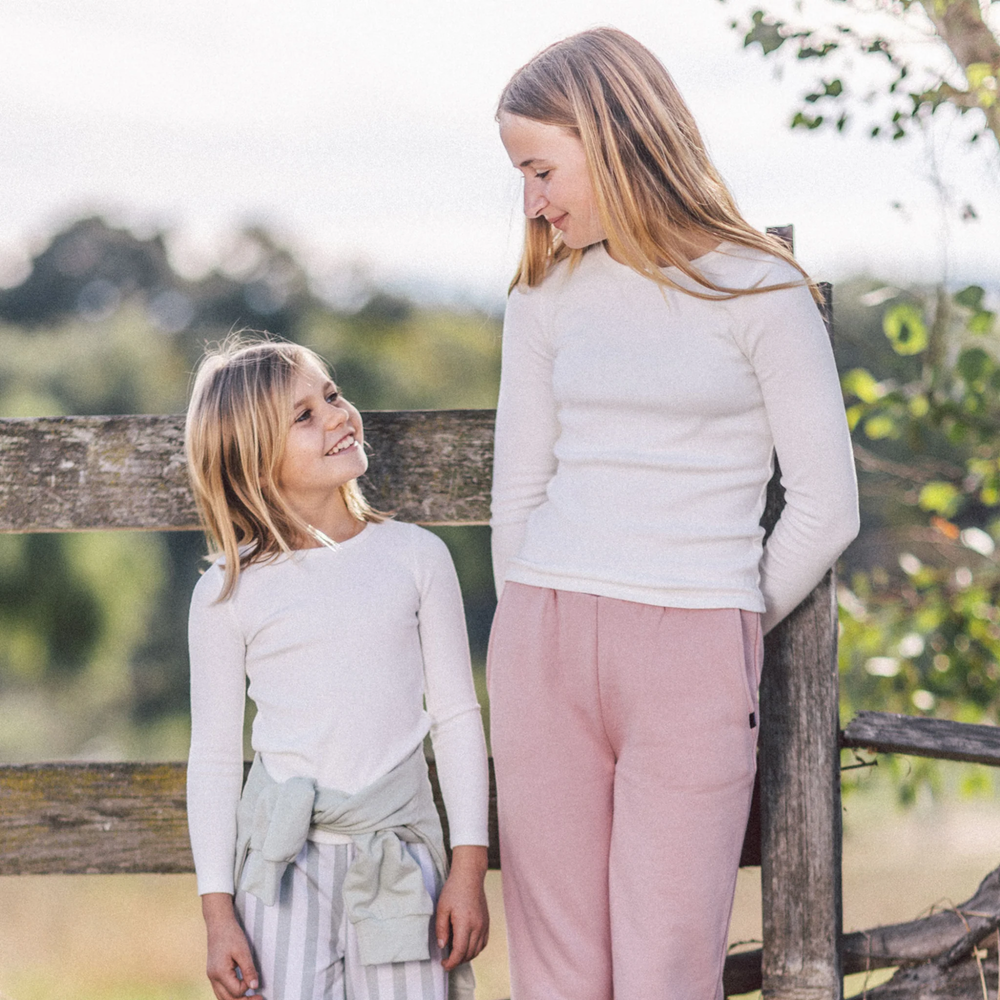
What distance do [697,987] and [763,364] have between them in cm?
84

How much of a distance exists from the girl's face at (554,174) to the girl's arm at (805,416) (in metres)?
0.25

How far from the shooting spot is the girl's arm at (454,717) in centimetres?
164

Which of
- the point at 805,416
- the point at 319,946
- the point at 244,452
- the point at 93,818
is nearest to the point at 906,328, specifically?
the point at 805,416

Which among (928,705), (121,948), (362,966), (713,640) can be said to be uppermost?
(713,640)

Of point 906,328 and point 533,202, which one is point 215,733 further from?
point 906,328

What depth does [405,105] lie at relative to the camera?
22.7m

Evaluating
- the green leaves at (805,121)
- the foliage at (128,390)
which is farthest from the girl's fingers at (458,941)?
the foliage at (128,390)

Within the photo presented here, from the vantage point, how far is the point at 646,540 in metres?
1.53

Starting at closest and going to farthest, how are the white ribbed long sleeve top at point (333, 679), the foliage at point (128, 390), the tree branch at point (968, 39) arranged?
the white ribbed long sleeve top at point (333, 679) → the tree branch at point (968, 39) → the foliage at point (128, 390)

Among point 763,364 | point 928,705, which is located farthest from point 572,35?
point 928,705

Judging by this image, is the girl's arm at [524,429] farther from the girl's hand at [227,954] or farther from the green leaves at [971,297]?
the green leaves at [971,297]

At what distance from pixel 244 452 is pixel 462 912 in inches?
28.4

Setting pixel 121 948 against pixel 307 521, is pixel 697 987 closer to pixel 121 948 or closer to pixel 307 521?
pixel 307 521

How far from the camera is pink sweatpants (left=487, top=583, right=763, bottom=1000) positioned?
151 cm
